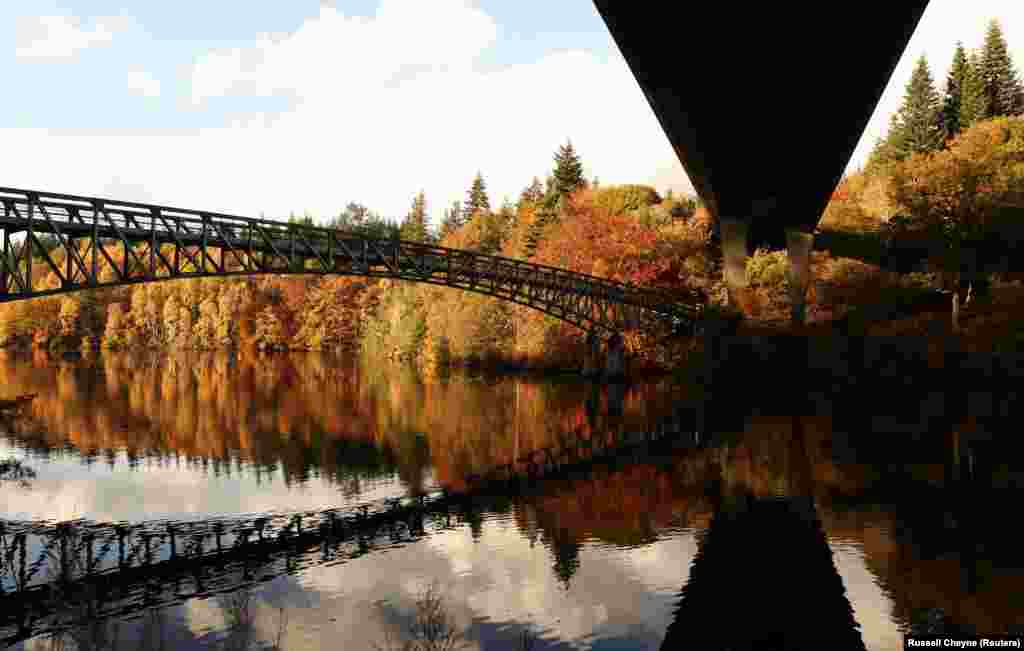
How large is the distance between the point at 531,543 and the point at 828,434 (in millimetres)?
15798

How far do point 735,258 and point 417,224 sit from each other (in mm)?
79078

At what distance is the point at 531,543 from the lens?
1586 cm

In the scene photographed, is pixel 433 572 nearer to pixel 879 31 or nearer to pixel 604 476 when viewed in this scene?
pixel 604 476

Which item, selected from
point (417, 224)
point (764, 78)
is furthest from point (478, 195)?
point (764, 78)

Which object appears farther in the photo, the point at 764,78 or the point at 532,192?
the point at 532,192

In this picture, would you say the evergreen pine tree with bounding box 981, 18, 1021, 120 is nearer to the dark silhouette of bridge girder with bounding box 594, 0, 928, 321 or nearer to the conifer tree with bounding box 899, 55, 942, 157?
the conifer tree with bounding box 899, 55, 942, 157

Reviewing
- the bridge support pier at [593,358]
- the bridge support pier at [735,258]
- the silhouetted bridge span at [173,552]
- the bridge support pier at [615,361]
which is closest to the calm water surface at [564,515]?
the silhouetted bridge span at [173,552]

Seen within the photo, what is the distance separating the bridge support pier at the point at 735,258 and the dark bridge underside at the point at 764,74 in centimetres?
1444

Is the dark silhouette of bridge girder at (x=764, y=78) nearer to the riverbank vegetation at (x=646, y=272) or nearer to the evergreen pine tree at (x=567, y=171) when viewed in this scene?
the riverbank vegetation at (x=646, y=272)

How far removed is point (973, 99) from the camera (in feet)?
262

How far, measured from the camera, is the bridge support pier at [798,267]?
1967 inches

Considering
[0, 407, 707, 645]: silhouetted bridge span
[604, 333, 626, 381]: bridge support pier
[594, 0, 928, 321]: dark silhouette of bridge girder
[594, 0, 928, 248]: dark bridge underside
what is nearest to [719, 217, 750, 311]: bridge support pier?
[604, 333, 626, 381]: bridge support pier

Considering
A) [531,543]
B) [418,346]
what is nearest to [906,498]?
[531,543]

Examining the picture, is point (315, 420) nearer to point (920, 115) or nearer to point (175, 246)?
point (175, 246)
